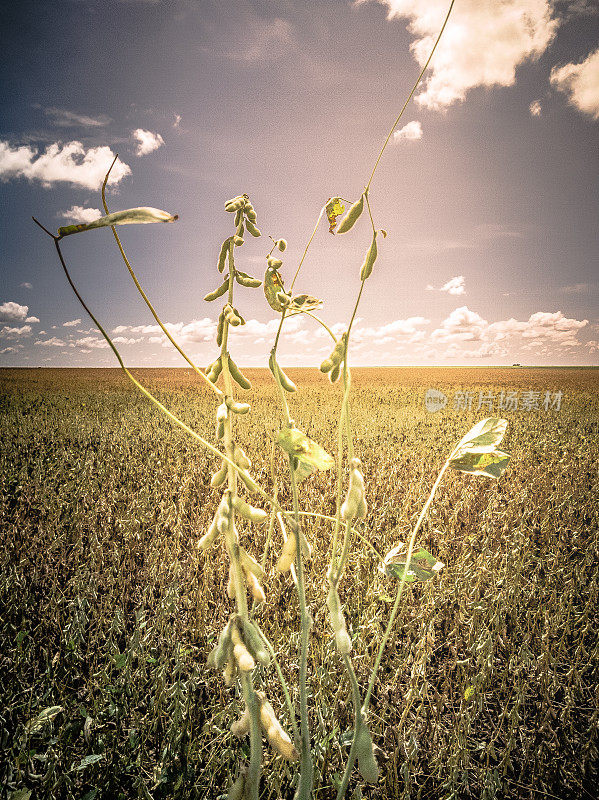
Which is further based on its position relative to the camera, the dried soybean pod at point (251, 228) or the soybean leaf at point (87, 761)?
the soybean leaf at point (87, 761)

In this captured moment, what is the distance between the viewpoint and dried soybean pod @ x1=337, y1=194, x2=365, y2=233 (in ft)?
2.33

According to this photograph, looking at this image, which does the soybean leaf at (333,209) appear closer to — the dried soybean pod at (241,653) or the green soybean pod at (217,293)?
the green soybean pod at (217,293)

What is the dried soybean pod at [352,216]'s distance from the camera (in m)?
0.71

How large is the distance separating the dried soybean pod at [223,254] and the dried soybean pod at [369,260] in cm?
25

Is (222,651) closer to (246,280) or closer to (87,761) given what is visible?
(246,280)

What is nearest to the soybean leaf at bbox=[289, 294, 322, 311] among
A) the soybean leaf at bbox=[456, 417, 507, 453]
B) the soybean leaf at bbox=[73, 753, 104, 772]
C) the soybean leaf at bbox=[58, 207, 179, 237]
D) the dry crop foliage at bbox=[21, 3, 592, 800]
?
the dry crop foliage at bbox=[21, 3, 592, 800]

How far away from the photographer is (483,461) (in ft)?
2.66

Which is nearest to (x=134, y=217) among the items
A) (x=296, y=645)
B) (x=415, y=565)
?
(x=415, y=565)

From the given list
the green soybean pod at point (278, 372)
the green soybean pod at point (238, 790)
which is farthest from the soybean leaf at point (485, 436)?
the green soybean pod at point (238, 790)

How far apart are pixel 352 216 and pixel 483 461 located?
1.67ft

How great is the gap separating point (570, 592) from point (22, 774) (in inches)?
102

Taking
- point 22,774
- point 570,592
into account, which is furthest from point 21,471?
point 570,592

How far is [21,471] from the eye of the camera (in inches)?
172

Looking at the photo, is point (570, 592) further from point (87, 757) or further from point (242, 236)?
point (242, 236)
